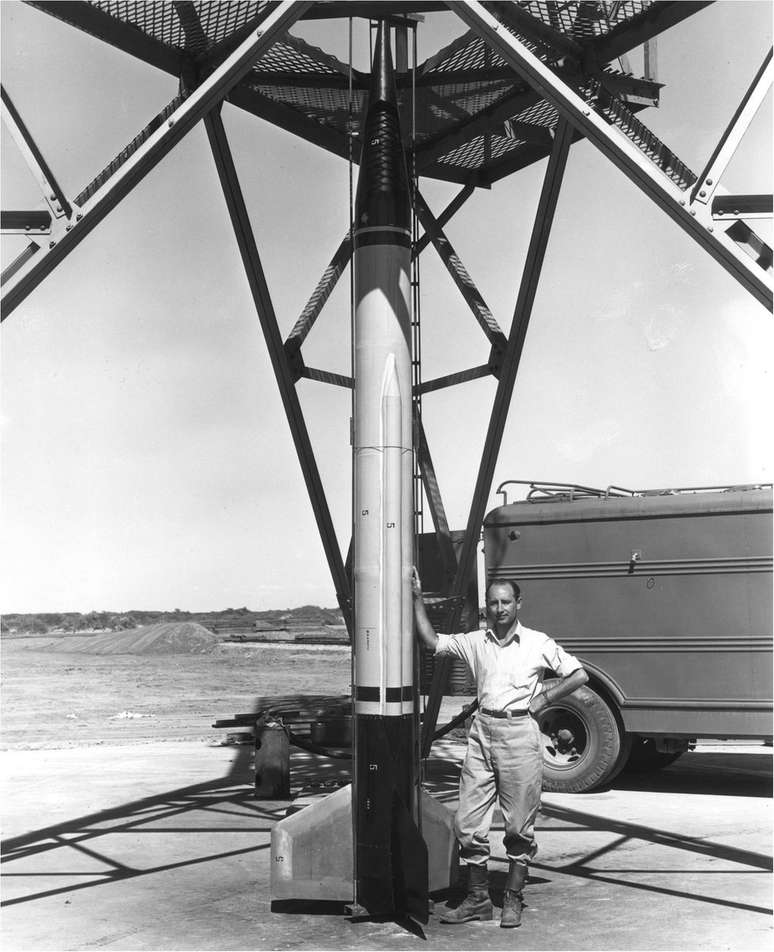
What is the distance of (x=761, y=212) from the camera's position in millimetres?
6895

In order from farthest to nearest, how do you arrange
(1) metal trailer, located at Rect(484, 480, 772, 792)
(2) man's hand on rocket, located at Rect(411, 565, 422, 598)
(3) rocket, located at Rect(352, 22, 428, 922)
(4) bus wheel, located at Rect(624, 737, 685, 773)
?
(4) bus wheel, located at Rect(624, 737, 685, 773) → (1) metal trailer, located at Rect(484, 480, 772, 792) → (2) man's hand on rocket, located at Rect(411, 565, 422, 598) → (3) rocket, located at Rect(352, 22, 428, 922)

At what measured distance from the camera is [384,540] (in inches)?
289

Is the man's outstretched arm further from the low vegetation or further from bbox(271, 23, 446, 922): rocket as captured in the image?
the low vegetation

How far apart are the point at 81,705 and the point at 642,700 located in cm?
1434

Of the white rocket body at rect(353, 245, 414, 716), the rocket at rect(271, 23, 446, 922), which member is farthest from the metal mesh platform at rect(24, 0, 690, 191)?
the white rocket body at rect(353, 245, 414, 716)

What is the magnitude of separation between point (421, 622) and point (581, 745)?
5.28 metres

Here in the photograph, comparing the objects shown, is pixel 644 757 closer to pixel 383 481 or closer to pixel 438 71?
pixel 383 481

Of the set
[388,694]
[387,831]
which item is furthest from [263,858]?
[388,694]

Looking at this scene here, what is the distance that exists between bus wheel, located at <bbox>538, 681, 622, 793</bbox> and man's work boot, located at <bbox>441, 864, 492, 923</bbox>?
462cm

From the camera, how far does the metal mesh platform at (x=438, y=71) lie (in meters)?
8.53

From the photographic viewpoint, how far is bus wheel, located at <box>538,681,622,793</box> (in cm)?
1135

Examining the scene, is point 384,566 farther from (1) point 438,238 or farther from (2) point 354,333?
(1) point 438,238

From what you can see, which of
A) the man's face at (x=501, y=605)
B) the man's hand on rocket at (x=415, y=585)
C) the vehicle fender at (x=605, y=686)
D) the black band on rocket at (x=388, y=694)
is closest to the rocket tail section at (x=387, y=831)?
the black band on rocket at (x=388, y=694)

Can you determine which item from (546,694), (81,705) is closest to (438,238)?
(546,694)
